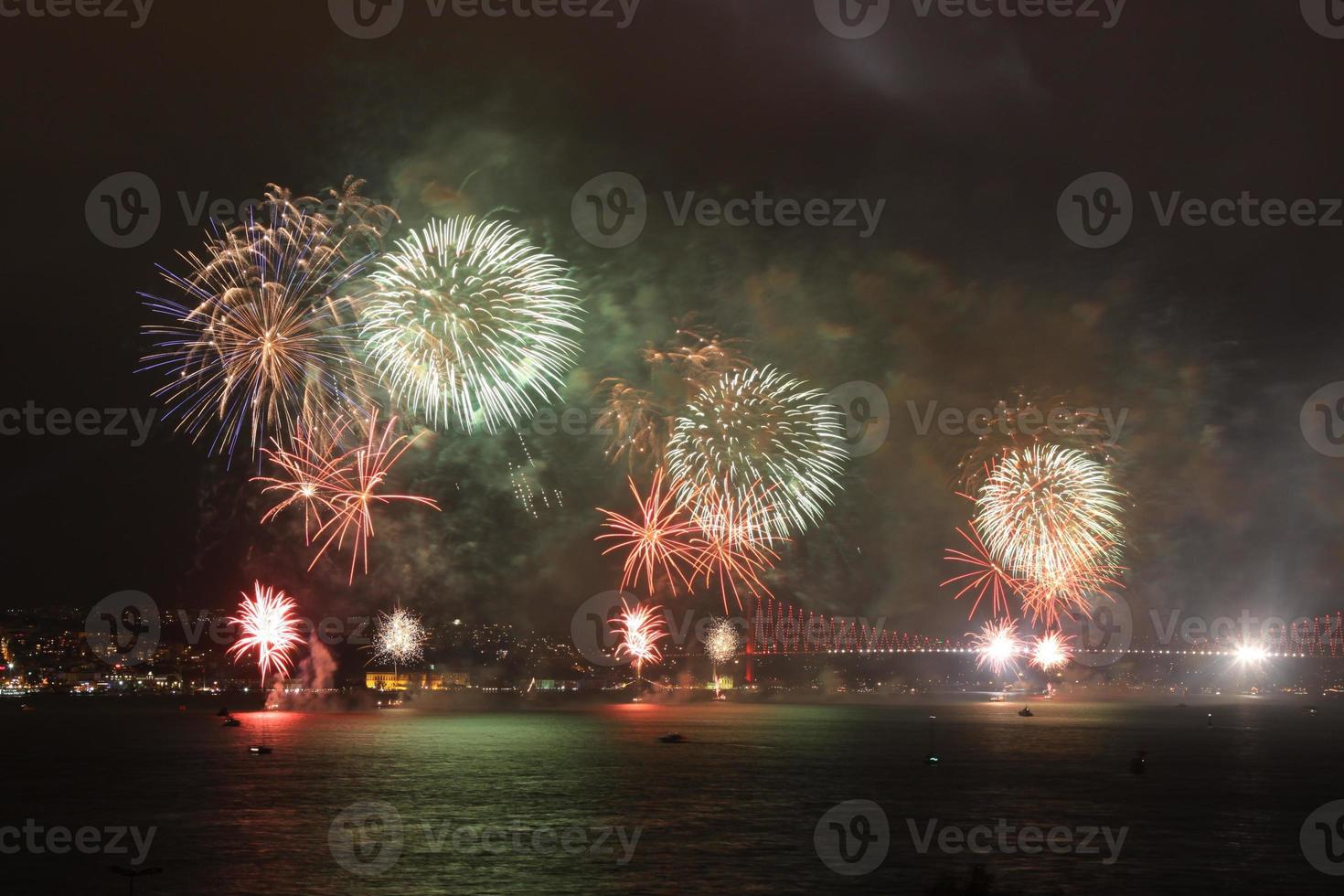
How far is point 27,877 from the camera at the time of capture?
5184cm

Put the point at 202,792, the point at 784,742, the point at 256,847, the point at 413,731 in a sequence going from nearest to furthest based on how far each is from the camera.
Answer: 1. the point at 256,847
2. the point at 202,792
3. the point at 784,742
4. the point at 413,731

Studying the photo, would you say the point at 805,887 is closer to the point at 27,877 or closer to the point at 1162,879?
the point at 1162,879

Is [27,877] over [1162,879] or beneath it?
beneath

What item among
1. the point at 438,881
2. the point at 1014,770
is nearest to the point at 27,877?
the point at 438,881

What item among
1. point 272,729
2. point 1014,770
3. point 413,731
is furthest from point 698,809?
point 272,729

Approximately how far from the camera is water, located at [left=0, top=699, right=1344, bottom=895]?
5325 centimetres

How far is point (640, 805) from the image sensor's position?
78.2 m

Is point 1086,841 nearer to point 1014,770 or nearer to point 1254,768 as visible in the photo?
point 1014,770

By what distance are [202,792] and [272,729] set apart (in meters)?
80.4

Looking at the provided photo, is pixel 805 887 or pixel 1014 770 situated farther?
pixel 1014 770

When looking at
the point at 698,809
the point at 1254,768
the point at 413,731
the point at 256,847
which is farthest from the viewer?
the point at 413,731

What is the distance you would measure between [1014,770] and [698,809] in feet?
131

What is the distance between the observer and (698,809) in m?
76.3

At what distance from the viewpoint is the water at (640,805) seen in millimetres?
53250
